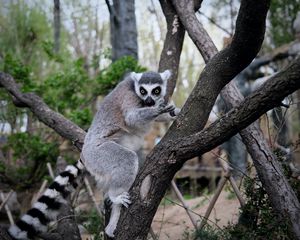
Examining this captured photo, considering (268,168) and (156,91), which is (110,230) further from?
(268,168)

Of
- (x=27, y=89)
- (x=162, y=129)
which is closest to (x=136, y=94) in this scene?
(x=27, y=89)

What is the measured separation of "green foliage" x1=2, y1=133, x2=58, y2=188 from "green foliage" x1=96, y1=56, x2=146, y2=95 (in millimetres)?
1572

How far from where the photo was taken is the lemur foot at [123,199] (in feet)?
10.8

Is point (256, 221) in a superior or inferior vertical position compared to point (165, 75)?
inferior

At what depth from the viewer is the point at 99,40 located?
1525cm

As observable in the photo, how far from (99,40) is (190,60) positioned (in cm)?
393

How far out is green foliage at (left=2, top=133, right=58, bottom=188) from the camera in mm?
7238

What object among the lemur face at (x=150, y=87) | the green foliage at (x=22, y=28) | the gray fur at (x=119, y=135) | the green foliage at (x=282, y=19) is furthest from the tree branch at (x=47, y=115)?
the green foliage at (x=282, y=19)

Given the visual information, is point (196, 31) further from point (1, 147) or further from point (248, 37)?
point (1, 147)

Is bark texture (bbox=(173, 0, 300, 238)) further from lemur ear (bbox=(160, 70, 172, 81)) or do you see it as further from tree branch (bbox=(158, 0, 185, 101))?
lemur ear (bbox=(160, 70, 172, 81))

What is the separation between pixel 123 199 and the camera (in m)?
3.37

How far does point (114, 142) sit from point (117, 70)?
2844 mm

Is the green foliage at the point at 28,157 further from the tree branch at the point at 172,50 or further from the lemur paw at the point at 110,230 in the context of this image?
the lemur paw at the point at 110,230

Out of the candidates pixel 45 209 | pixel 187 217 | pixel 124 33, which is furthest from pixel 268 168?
pixel 124 33
